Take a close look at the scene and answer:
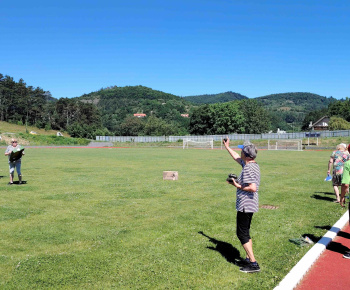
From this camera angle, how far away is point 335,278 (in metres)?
5.35

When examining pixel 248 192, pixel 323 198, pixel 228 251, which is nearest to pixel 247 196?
pixel 248 192

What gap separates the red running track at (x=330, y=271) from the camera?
507 centimetres

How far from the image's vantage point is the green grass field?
206 inches

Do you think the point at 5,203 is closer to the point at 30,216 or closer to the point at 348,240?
the point at 30,216

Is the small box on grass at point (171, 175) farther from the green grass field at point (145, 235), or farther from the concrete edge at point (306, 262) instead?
the concrete edge at point (306, 262)

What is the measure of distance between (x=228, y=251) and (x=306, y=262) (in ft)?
4.75

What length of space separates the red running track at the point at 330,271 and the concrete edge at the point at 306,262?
0.26 feet

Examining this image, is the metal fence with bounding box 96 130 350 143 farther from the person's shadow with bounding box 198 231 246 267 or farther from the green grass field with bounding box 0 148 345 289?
the person's shadow with bounding box 198 231 246 267

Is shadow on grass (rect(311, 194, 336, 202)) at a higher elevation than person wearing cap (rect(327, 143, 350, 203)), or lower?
lower

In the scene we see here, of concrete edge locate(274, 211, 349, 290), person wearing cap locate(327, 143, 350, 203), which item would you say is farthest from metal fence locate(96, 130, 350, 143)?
concrete edge locate(274, 211, 349, 290)

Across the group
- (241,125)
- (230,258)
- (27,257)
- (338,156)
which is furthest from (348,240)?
(241,125)

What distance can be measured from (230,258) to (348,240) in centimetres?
316

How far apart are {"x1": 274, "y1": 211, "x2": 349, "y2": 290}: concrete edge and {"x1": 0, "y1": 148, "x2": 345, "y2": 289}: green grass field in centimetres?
19

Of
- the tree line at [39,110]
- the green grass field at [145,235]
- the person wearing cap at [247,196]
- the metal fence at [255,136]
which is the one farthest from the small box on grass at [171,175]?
the tree line at [39,110]
